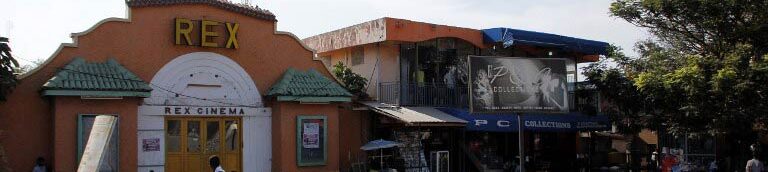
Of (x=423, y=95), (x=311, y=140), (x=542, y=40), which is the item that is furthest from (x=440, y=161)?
(x=542, y=40)

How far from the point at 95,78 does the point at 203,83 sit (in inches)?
103

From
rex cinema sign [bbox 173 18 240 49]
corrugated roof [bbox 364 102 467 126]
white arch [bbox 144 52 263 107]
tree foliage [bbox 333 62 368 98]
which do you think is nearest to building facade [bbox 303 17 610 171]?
corrugated roof [bbox 364 102 467 126]

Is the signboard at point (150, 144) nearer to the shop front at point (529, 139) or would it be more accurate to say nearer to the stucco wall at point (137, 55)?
the stucco wall at point (137, 55)

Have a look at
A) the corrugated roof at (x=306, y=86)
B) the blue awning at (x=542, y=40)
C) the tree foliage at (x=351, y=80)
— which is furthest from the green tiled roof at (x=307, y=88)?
the blue awning at (x=542, y=40)

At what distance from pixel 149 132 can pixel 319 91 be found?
3991mm

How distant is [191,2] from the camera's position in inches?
709

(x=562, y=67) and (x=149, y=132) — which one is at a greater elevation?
(x=562, y=67)

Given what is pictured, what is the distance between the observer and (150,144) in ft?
57.7

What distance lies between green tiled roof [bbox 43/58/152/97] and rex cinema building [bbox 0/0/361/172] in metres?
0.02

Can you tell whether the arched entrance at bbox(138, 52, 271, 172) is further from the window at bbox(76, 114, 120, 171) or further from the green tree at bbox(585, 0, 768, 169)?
the green tree at bbox(585, 0, 768, 169)

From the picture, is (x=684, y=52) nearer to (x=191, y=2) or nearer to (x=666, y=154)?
(x=666, y=154)

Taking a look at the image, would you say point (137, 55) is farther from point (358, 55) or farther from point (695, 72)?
point (695, 72)

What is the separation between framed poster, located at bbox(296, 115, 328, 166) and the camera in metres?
19.0

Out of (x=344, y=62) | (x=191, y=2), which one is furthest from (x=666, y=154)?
(x=191, y=2)
